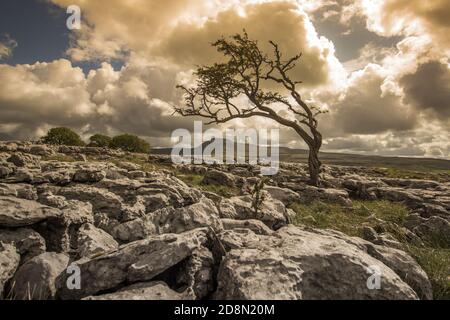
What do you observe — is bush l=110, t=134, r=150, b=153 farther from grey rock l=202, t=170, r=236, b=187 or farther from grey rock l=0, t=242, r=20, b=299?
grey rock l=0, t=242, r=20, b=299

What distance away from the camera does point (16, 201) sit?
7727 millimetres

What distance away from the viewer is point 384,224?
48.3 feet

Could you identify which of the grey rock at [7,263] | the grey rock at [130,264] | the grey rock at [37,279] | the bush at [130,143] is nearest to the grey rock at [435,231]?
the grey rock at [130,264]

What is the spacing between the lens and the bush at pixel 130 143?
104m

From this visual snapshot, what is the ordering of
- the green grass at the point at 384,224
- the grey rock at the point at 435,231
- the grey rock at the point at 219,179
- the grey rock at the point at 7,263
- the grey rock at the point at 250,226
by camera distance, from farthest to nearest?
the grey rock at the point at 219,179 < the grey rock at the point at 435,231 < the grey rock at the point at 250,226 < the green grass at the point at 384,224 < the grey rock at the point at 7,263

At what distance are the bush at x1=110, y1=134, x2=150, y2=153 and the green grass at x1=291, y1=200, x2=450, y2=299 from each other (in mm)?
90413

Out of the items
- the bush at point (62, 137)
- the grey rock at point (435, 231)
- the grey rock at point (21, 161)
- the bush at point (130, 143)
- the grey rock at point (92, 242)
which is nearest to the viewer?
the grey rock at point (92, 242)

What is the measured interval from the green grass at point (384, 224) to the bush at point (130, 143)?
3560 inches

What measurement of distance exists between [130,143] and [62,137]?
2082 cm

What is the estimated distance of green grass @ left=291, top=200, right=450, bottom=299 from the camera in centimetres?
751

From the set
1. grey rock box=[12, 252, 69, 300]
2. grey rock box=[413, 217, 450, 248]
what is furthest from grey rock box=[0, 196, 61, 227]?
grey rock box=[413, 217, 450, 248]

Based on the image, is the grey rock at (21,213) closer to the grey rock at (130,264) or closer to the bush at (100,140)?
the grey rock at (130,264)

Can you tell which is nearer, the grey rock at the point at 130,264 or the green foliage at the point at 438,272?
the grey rock at the point at 130,264
